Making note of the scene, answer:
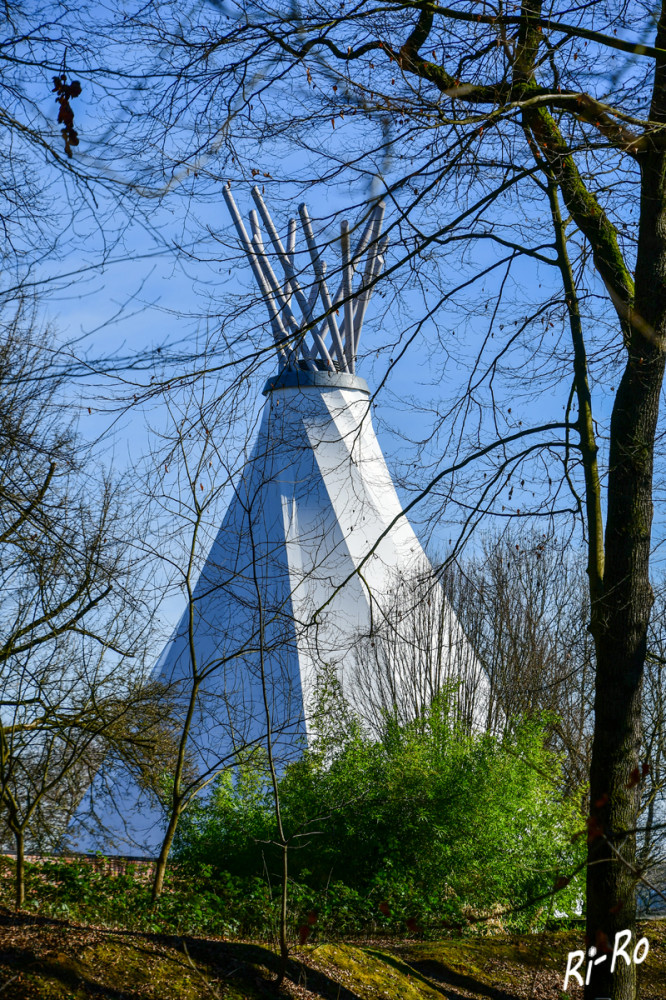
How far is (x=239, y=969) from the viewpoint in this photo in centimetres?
400

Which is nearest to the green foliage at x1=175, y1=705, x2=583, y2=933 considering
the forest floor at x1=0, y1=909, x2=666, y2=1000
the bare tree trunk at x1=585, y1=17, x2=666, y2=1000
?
the forest floor at x1=0, y1=909, x2=666, y2=1000

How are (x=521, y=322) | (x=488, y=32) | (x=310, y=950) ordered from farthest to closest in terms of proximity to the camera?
1. (x=521, y=322)
2. (x=310, y=950)
3. (x=488, y=32)

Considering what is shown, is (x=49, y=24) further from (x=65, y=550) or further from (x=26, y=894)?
(x=26, y=894)

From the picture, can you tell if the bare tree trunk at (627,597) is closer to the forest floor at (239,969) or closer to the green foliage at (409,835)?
the forest floor at (239,969)

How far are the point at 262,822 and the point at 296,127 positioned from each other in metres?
5.46

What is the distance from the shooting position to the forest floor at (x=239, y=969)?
11.7ft

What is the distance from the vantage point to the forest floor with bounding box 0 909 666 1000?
3.57 meters

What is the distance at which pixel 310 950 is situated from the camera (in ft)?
14.7

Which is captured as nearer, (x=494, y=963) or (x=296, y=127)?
(x=296, y=127)

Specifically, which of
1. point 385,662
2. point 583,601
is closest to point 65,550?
point 385,662

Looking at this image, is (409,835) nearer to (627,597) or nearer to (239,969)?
(239,969)

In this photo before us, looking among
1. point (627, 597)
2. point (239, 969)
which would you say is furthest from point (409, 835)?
point (627, 597)

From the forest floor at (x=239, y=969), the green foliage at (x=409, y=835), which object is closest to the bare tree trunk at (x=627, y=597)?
the forest floor at (x=239, y=969)

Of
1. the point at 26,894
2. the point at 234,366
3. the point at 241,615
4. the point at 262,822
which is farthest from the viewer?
the point at 241,615
